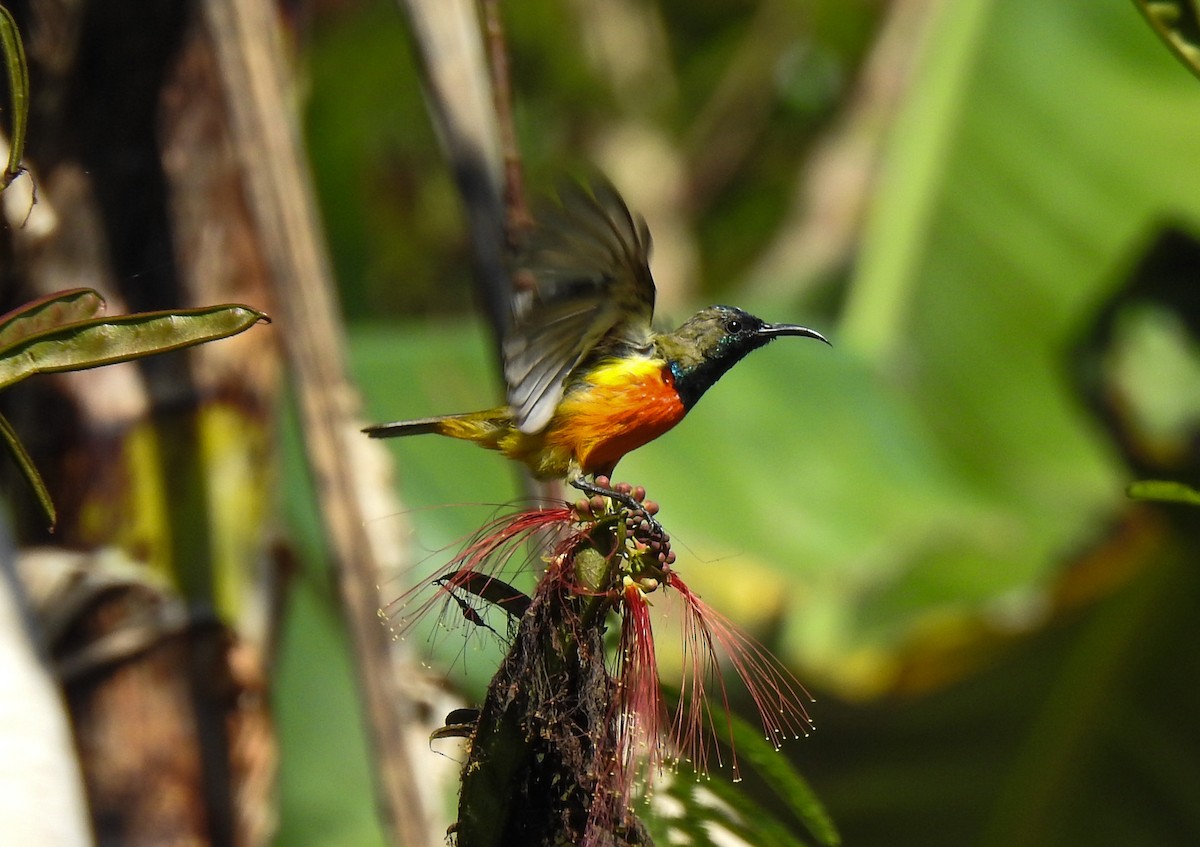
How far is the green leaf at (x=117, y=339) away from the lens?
0.82m

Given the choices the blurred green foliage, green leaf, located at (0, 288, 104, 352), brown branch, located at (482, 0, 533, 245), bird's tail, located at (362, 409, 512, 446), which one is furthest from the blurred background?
green leaf, located at (0, 288, 104, 352)

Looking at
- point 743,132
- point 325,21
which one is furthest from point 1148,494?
point 743,132

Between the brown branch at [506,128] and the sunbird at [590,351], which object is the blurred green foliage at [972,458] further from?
the brown branch at [506,128]

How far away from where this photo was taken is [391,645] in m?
1.31

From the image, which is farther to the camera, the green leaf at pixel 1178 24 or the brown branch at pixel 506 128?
the brown branch at pixel 506 128

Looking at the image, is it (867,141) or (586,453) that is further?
(867,141)

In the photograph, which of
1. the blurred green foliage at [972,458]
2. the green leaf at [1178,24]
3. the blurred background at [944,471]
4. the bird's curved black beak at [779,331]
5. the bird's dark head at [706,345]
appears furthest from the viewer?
the blurred green foliage at [972,458]

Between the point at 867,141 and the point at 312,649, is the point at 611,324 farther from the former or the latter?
the point at 867,141

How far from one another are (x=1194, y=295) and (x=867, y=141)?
249cm

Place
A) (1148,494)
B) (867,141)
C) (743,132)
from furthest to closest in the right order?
(743,132) → (867,141) → (1148,494)

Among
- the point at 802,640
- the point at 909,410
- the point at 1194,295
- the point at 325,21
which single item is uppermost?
the point at 325,21

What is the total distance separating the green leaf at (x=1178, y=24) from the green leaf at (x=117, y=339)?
83cm

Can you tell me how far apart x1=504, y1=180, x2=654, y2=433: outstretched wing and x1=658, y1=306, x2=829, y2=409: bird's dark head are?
256mm

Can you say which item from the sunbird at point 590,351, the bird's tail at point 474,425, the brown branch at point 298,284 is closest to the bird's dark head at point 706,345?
the sunbird at point 590,351
